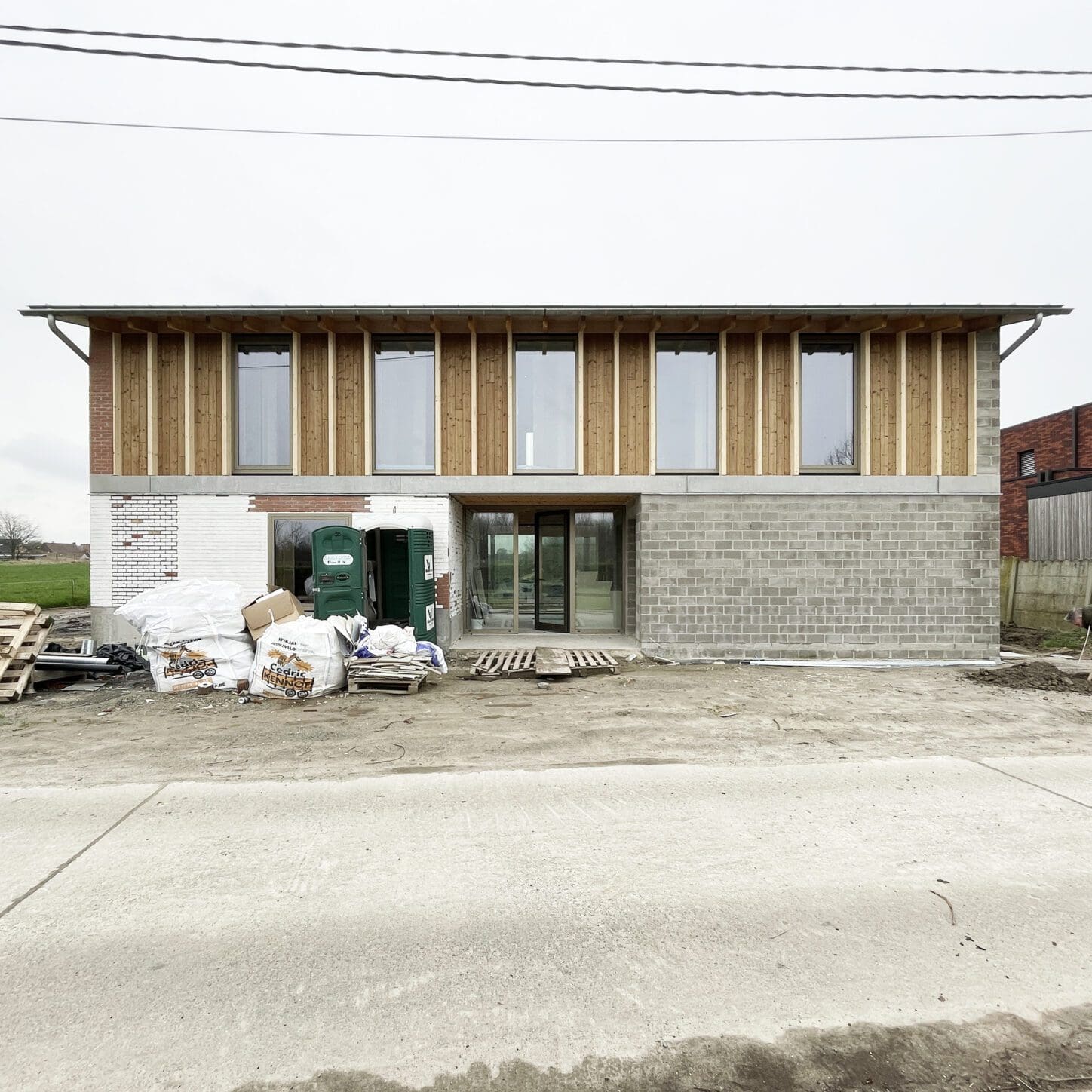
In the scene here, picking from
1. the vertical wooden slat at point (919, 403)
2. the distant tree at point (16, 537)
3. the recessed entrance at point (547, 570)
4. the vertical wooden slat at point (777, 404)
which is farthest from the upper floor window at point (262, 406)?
the distant tree at point (16, 537)

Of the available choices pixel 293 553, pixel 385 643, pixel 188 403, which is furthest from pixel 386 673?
pixel 188 403

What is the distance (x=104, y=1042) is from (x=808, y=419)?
11302 millimetres

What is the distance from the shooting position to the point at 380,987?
248cm

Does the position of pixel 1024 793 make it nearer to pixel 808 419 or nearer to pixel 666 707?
pixel 666 707

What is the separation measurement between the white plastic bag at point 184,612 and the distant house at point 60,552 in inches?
2748

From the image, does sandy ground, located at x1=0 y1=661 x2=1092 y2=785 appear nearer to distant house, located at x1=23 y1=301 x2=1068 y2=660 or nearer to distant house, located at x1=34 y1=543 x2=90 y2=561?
distant house, located at x1=23 y1=301 x2=1068 y2=660

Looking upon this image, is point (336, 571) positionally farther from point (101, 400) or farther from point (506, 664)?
point (101, 400)

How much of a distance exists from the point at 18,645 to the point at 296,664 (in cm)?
343

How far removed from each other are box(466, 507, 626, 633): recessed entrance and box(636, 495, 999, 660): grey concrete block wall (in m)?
2.16

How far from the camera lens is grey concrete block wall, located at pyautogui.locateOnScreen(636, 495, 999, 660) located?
10.5 meters

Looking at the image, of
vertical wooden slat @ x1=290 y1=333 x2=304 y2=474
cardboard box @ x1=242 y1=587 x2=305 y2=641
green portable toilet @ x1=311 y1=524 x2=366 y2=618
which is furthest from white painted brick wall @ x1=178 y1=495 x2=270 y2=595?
cardboard box @ x1=242 y1=587 x2=305 y2=641

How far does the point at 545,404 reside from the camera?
36.3 feet

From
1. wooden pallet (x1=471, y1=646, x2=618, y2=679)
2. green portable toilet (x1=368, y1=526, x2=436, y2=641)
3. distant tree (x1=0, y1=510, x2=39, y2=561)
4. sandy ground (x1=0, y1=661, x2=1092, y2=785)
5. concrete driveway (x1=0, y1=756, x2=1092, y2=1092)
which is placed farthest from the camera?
distant tree (x1=0, y1=510, x2=39, y2=561)

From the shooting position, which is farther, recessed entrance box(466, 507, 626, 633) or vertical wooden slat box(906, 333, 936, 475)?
recessed entrance box(466, 507, 626, 633)
